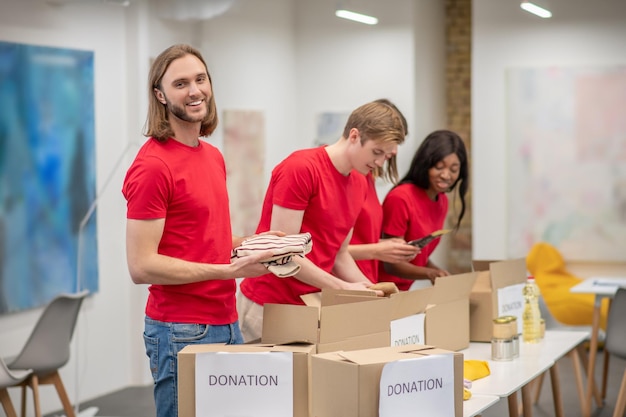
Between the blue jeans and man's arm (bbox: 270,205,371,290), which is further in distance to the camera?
man's arm (bbox: 270,205,371,290)

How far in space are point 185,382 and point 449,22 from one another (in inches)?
263

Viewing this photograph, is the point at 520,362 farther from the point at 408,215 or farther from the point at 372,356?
the point at 372,356

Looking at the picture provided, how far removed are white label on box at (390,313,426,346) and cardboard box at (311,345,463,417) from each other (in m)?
0.64

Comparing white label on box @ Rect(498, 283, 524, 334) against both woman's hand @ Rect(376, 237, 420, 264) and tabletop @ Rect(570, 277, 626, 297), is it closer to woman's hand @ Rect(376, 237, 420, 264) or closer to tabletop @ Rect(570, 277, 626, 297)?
woman's hand @ Rect(376, 237, 420, 264)

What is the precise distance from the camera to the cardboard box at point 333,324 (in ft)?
8.19

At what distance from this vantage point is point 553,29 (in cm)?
720

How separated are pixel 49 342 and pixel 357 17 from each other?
12.0ft

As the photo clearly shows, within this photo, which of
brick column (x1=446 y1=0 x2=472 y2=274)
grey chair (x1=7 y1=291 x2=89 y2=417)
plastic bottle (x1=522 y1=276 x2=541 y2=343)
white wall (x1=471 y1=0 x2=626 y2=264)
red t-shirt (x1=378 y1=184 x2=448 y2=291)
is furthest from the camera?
brick column (x1=446 y1=0 x2=472 y2=274)

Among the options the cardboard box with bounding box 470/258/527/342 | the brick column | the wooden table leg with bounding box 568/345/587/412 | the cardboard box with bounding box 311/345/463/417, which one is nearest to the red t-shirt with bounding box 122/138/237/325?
the cardboard box with bounding box 311/345/463/417

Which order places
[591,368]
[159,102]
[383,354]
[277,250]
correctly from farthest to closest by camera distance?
1. [591,368]
2. [159,102]
3. [277,250]
4. [383,354]

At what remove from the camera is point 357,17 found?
711cm

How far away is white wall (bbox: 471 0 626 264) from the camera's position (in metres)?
7.09

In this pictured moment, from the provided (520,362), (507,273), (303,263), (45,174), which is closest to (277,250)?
(303,263)

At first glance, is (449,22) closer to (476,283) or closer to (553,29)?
(553,29)
